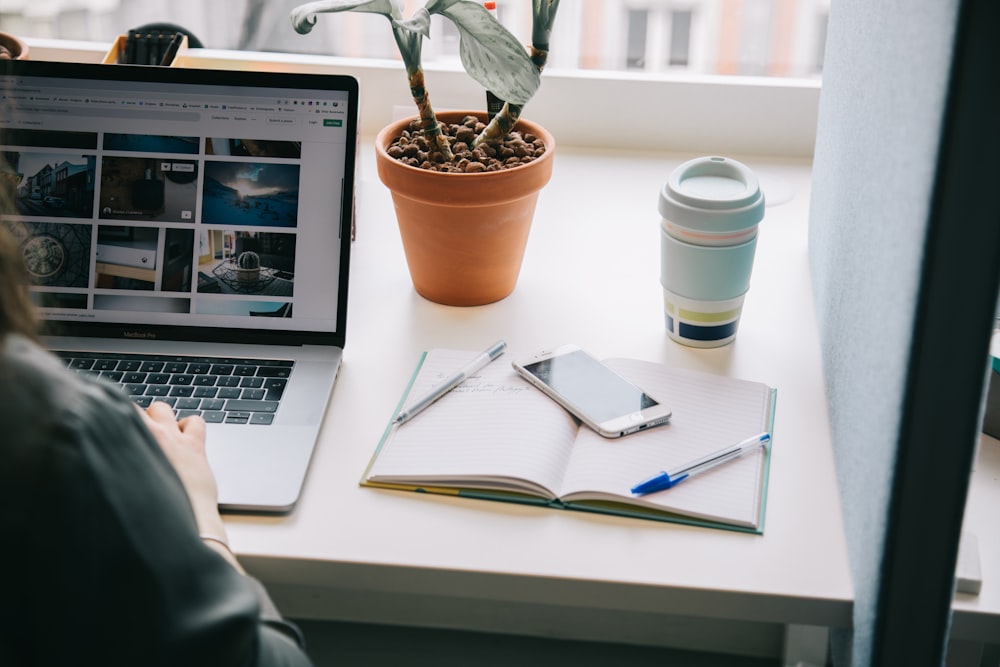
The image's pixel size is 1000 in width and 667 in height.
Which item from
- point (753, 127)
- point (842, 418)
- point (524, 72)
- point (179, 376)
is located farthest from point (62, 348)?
point (753, 127)

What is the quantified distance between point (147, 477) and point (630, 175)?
89 cm

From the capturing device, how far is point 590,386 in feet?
2.76

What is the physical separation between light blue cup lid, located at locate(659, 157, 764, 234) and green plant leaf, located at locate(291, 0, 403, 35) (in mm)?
273

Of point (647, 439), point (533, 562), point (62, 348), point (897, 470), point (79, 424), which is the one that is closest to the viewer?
point (79, 424)

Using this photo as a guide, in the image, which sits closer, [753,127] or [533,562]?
[533,562]

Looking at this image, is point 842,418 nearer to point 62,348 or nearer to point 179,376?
point 179,376

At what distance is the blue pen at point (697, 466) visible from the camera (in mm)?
724

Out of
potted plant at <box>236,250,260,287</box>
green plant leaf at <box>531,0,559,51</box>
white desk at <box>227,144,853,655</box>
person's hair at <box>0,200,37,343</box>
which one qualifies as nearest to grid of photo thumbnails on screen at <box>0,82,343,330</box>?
potted plant at <box>236,250,260,287</box>

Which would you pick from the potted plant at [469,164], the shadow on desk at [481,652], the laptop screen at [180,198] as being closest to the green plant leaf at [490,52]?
the potted plant at [469,164]

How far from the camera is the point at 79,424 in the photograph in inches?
17.6

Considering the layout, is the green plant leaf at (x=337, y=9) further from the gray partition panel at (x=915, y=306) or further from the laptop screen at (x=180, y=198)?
the gray partition panel at (x=915, y=306)

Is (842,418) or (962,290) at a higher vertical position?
(962,290)

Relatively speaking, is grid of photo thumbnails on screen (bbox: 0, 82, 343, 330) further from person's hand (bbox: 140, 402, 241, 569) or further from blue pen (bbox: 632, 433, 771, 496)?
blue pen (bbox: 632, 433, 771, 496)

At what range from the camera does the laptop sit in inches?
34.9
